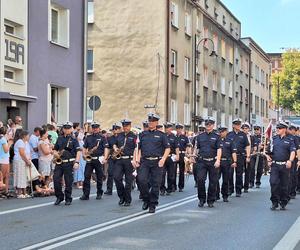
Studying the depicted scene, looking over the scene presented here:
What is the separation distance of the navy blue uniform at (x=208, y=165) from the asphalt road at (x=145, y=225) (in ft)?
1.11

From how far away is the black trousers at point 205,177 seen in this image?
13.6 metres

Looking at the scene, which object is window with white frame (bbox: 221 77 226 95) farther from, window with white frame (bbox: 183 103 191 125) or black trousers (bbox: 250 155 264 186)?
black trousers (bbox: 250 155 264 186)

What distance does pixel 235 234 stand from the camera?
9852 millimetres

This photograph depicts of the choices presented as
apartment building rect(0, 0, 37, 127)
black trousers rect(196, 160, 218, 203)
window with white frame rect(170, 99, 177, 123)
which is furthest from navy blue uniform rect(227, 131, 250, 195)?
window with white frame rect(170, 99, 177, 123)

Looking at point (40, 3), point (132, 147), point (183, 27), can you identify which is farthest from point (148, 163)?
point (183, 27)

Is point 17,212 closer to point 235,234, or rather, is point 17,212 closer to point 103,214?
point 103,214

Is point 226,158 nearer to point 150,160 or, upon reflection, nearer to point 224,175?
point 224,175

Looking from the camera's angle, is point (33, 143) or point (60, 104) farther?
point (60, 104)

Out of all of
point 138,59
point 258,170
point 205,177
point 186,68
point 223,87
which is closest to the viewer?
point 205,177

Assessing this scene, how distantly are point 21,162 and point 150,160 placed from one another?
4.23 meters

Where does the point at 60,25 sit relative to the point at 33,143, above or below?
above

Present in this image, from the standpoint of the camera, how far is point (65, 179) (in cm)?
1380

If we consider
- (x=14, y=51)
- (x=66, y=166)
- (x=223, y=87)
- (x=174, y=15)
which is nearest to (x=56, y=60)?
(x=14, y=51)

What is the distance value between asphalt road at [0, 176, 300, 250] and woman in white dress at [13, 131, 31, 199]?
0.66 meters
